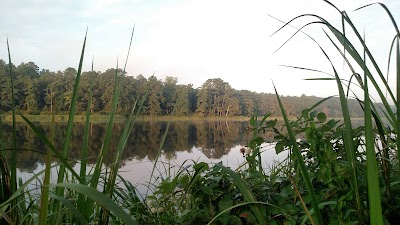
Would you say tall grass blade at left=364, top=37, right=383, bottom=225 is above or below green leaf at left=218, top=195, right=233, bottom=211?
above

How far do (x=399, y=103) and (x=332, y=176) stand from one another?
0.47 m

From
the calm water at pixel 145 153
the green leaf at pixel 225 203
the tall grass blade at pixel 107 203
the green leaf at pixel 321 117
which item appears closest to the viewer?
the tall grass blade at pixel 107 203

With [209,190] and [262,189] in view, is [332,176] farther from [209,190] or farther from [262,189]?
[209,190]

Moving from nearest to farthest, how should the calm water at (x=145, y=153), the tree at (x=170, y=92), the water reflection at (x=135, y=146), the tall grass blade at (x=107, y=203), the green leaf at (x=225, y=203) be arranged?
the tall grass blade at (x=107, y=203) → the green leaf at (x=225, y=203) → the calm water at (x=145, y=153) → the water reflection at (x=135, y=146) → the tree at (x=170, y=92)

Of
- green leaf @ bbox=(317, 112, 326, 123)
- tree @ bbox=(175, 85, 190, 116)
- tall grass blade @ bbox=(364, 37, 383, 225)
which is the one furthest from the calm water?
tall grass blade @ bbox=(364, 37, 383, 225)

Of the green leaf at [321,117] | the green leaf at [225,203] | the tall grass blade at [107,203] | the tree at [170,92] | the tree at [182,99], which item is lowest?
the green leaf at [225,203]

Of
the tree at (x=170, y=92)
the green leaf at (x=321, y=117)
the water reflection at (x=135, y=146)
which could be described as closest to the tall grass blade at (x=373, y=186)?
the green leaf at (x=321, y=117)

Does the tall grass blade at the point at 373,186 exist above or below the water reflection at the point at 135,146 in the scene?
above

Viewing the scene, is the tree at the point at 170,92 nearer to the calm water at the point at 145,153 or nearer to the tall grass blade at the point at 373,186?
the calm water at the point at 145,153

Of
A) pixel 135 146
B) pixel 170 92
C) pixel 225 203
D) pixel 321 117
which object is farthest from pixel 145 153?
pixel 170 92

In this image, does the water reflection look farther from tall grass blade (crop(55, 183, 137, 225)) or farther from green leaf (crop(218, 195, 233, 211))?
tall grass blade (crop(55, 183, 137, 225))

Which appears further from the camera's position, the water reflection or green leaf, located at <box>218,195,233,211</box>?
the water reflection

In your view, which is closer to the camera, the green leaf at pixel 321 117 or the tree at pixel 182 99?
the green leaf at pixel 321 117

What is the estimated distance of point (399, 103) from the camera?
45cm
